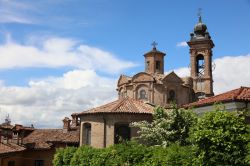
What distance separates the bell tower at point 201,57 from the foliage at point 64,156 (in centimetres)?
4156

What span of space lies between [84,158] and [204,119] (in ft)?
40.5

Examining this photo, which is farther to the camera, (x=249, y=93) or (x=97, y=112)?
(x=97, y=112)

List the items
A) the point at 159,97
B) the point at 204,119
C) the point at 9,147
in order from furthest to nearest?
1. the point at 159,97
2. the point at 9,147
3. the point at 204,119

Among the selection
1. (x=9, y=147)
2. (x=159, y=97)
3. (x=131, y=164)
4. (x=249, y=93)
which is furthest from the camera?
(x=159, y=97)

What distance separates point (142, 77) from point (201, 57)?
17492mm

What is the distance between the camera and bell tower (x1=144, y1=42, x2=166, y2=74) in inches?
2702

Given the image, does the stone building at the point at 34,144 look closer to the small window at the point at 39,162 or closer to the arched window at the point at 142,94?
the small window at the point at 39,162

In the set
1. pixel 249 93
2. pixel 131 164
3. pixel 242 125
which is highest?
pixel 249 93

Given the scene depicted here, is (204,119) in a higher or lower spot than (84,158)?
higher

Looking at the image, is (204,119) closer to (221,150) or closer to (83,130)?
(221,150)

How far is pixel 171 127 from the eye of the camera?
28.3 meters

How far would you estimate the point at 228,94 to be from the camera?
2928 cm

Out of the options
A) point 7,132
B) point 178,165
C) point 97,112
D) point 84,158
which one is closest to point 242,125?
point 178,165

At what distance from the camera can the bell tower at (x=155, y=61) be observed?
68.6 metres
